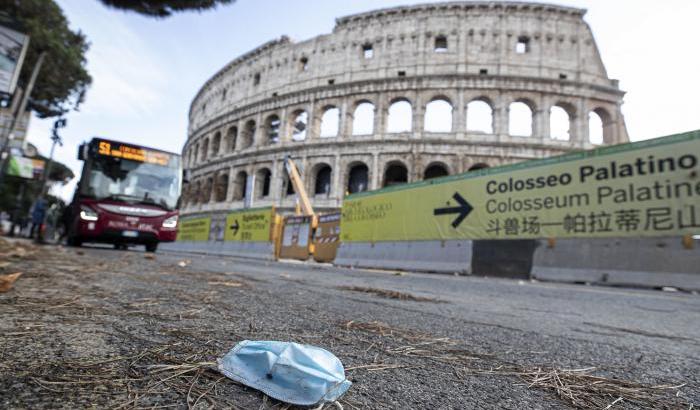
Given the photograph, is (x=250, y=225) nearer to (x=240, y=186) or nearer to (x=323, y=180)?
(x=323, y=180)

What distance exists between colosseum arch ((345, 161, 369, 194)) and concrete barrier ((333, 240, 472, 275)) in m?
13.0

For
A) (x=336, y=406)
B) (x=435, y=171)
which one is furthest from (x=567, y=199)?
(x=435, y=171)

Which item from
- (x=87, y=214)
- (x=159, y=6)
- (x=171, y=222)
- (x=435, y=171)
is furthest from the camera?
(x=435, y=171)

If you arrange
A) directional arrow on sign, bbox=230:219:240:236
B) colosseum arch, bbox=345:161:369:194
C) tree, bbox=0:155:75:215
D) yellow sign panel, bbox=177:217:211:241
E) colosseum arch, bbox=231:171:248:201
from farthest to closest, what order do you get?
1. colosseum arch, bbox=231:171:248:201
2. tree, bbox=0:155:75:215
3. colosseum arch, bbox=345:161:369:194
4. yellow sign panel, bbox=177:217:211:241
5. directional arrow on sign, bbox=230:219:240:236

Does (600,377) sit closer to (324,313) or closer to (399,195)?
(324,313)

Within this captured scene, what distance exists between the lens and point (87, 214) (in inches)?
324

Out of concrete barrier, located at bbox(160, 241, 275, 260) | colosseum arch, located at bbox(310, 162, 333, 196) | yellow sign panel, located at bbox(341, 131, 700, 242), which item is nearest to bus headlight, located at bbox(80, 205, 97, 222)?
yellow sign panel, located at bbox(341, 131, 700, 242)

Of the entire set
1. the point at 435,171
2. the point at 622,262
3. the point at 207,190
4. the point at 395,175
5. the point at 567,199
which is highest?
the point at 435,171

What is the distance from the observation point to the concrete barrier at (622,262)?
6297mm

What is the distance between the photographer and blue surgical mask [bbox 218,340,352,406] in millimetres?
713

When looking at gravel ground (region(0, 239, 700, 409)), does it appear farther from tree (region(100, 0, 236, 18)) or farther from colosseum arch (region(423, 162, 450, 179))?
colosseum arch (region(423, 162, 450, 179))

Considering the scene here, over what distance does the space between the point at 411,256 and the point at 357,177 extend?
1622 cm

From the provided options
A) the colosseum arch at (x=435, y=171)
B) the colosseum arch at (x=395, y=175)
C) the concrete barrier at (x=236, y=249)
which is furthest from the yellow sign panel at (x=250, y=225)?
the colosseum arch at (x=435, y=171)

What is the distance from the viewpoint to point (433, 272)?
382 inches
